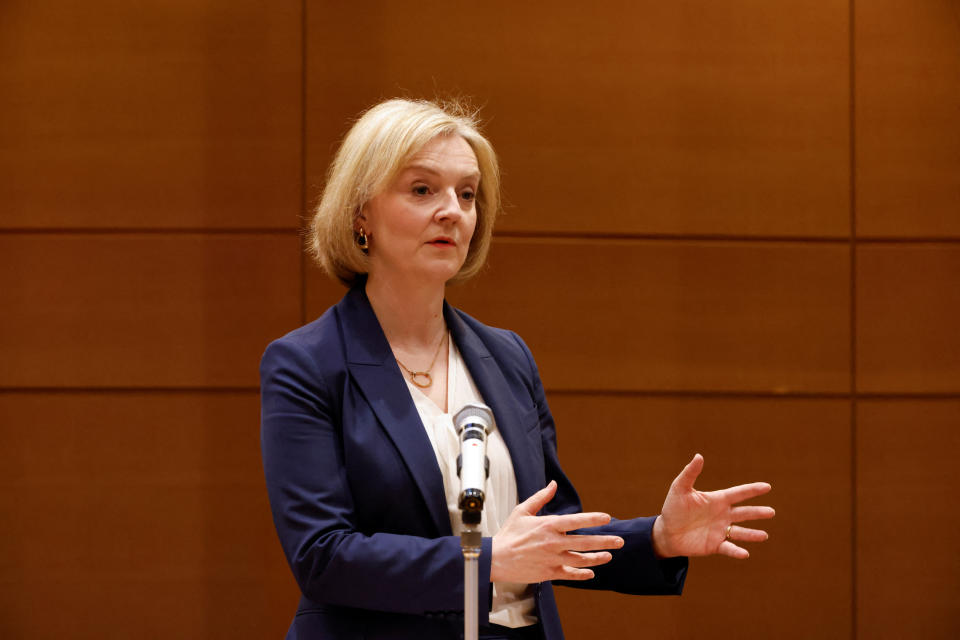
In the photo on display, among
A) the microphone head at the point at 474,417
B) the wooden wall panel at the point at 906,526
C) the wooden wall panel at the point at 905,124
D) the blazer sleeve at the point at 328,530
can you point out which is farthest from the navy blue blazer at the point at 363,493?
the wooden wall panel at the point at 905,124

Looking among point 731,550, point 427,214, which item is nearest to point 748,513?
point 731,550

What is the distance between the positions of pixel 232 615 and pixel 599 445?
1394 millimetres

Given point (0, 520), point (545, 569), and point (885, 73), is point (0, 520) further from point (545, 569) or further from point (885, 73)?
point (885, 73)

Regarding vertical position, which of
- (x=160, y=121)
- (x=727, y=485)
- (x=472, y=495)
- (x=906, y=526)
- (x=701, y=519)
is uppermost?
(x=160, y=121)

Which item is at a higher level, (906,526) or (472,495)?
(472,495)

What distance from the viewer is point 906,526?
10.6 feet

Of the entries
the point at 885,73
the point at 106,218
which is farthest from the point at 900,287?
the point at 106,218

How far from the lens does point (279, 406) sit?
4.79 ft

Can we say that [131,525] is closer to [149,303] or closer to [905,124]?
[149,303]

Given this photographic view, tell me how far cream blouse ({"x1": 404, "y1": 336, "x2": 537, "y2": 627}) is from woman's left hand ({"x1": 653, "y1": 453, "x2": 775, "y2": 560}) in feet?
0.89

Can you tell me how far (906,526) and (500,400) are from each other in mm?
2219

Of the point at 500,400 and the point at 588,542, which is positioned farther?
the point at 500,400

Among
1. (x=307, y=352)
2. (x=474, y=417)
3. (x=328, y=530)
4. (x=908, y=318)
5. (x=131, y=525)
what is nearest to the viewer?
(x=474, y=417)

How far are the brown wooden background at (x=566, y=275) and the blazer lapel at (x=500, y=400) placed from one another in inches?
56.9
